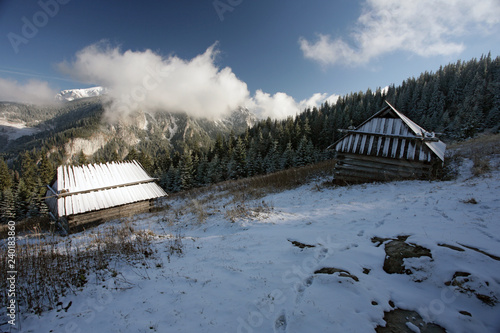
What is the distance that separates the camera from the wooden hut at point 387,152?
37.1 feet

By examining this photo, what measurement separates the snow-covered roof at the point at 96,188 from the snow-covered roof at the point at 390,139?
1570 centimetres

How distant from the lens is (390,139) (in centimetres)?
1210

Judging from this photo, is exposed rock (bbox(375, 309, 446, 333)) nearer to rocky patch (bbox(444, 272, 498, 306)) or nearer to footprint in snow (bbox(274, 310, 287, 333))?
rocky patch (bbox(444, 272, 498, 306))

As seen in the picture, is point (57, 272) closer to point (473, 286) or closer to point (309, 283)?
point (309, 283)

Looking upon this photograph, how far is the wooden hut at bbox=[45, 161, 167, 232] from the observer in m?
13.2

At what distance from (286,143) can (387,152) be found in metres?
49.5

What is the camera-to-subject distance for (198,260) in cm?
515

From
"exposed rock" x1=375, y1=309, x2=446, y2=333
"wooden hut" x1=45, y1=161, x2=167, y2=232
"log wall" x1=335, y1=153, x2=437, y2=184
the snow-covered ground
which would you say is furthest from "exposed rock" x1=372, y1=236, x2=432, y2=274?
"wooden hut" x1=45, y1=161, x2=167, y2=232

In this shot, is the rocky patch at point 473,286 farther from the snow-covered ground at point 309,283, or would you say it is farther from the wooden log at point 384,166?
the wooden log at point 384,166

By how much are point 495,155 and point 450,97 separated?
101308mm

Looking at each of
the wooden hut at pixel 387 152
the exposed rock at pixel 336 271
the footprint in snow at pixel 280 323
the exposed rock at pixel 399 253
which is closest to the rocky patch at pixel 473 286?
the exposed rock at pixel 399 253

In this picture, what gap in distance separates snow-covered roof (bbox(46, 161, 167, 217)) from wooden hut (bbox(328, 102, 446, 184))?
15.0m

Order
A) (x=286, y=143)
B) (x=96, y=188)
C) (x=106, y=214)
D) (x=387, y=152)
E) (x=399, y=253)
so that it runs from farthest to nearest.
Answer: (x=286, y=143)
(x=106, y=214)
(x=96, y=188)
(x=387, y=152)
(x=399, y=253)

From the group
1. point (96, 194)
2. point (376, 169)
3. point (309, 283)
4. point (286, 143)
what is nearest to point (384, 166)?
point (376, 169)
